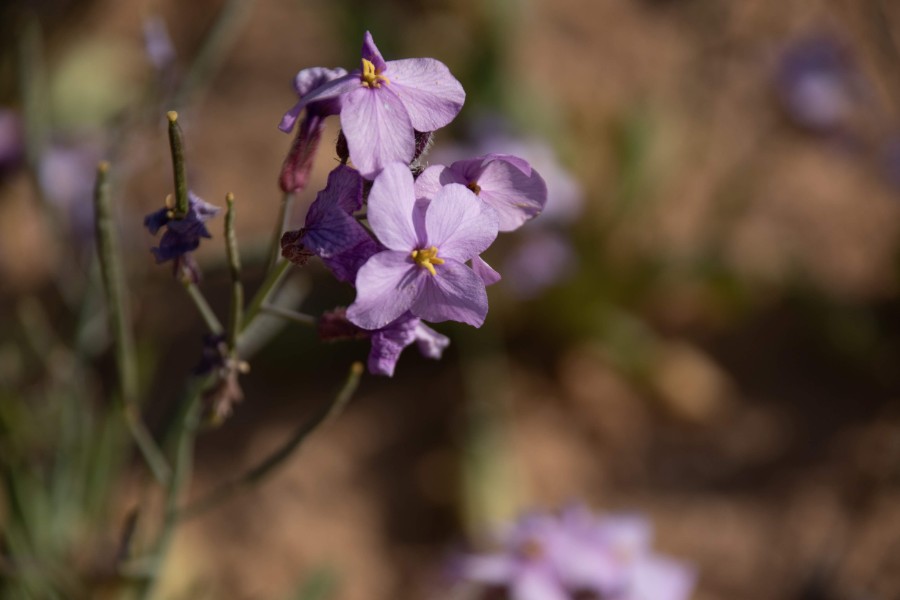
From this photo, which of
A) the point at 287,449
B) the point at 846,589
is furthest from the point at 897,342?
the point at 287,449

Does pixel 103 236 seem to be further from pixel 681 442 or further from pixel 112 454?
pixel 681 442

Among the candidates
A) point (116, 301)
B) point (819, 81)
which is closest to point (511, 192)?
point (116, 301)

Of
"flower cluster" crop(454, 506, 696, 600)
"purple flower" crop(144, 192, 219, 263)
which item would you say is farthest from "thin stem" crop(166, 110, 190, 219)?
"flower cluster" crop(454, 506, 696, 600)

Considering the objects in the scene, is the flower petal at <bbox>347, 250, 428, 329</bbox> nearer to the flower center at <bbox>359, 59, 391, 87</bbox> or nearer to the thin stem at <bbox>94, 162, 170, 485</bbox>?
the flower center at <bbox>359, 59, 391, 87</bbox>

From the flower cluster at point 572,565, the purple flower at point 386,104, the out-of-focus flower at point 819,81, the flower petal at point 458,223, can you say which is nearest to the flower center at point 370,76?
the purple flower at point 386,104

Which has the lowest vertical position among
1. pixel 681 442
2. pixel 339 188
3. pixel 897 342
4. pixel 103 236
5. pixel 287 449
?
pixel 681 442

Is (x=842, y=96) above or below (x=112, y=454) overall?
above

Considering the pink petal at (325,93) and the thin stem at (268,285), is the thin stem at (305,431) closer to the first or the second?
the thin stem at (268,285)
